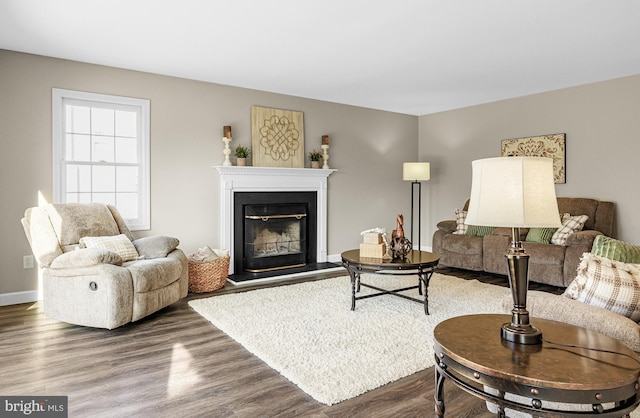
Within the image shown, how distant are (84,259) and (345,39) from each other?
2.85 metres

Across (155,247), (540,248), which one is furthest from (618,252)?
(155,247)

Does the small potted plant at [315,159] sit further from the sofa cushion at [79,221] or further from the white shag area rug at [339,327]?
the sofa cushion at [79,221]

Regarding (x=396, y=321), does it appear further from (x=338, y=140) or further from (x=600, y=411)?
(x=338, y=140)

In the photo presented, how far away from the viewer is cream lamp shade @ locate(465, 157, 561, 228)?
1439mm

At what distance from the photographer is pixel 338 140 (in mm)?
6277

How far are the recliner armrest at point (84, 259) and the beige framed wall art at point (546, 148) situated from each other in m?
5.18

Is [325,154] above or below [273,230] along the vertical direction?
above

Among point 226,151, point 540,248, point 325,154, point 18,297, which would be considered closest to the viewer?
point 18,297

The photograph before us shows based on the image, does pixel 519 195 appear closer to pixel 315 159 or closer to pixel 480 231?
pixel 480 231

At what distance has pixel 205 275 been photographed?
14.4ft

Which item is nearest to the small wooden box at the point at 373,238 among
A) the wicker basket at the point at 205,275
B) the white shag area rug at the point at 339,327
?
the white shag area rug at the point at 339,327

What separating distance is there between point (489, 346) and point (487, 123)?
18.3 ft

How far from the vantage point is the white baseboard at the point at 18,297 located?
156 inches

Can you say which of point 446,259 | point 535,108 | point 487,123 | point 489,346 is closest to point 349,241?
point 446,259
